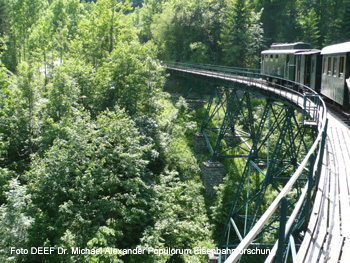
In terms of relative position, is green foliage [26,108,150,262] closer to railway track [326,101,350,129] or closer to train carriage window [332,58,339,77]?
railway track [326,101,350,129]

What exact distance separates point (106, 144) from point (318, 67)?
1097 centimetres

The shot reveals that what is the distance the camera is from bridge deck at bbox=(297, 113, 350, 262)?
13.0 ft

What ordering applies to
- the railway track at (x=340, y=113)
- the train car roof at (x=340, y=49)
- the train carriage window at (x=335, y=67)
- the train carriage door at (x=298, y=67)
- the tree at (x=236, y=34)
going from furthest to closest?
the tree at (x=236, y=34)
the train carriage door at (x=298, y=67)
the train carriage window at (x=335, y=67)
the train car roof at (x=340, y=49)
the railway track at (x=340, y=113)

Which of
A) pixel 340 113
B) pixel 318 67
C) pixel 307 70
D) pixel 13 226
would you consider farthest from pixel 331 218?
pixel 307 70

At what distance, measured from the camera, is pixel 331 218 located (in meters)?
4.87

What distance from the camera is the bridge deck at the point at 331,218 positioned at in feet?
13.0

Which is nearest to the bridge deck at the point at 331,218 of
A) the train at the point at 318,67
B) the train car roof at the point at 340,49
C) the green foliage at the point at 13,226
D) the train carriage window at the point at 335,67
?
the train at the point at 318,67

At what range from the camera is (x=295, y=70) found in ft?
67.0

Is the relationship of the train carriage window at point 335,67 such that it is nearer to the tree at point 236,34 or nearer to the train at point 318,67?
the train at point 318,67

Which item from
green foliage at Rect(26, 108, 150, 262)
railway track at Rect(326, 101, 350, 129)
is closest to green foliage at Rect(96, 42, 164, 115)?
green foliage at Rect(26, 108, 150, 262)

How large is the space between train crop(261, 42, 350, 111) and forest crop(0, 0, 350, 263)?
8.09m

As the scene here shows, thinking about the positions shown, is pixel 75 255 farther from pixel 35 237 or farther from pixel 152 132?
pixel 152 132

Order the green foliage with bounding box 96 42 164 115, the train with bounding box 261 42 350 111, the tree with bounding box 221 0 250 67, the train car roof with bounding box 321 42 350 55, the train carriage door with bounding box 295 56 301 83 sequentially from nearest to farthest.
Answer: the train car roof with bounding box 321 42 350 55
the train with bounding box 261 42 350 111
the train carriage door with bounding box 295 56 301 83
the green foliage with bounding box 96 42 164 115
the tree with bounding box 221 0 250 67

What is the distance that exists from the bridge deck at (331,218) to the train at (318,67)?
592 cm
